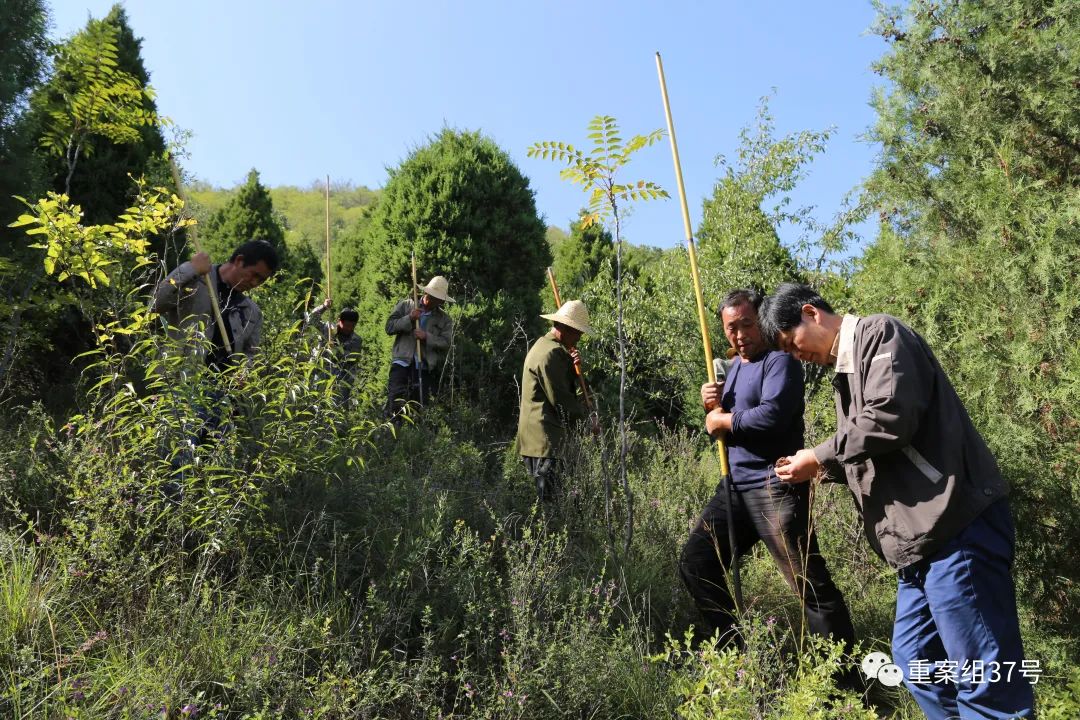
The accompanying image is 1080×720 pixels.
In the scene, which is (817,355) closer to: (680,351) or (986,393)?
(986,393)

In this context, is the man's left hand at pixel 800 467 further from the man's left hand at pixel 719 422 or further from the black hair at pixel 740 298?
the black hair at pixel 740 298

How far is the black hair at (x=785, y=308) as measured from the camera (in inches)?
121

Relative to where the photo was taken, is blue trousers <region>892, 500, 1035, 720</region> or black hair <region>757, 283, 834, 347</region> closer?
blue trousers <region>892, 500, 1035, 720</region>

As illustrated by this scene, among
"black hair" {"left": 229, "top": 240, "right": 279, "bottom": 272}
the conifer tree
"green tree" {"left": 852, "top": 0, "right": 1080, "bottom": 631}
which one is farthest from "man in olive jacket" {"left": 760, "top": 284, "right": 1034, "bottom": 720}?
the conifer tree

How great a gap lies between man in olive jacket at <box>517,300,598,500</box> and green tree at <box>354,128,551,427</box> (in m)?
2.20

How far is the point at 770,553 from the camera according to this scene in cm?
378

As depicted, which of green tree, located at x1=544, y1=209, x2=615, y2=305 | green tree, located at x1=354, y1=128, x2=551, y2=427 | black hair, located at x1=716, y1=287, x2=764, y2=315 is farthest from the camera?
green tree, located at x1=544, y1=209, x2=615, y2=305

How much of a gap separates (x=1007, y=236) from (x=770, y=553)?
1.93m

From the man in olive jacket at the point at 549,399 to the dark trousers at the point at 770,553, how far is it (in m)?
1.31

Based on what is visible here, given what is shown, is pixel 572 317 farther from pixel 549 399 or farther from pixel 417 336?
pixel 417 336

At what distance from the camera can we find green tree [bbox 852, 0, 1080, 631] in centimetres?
333

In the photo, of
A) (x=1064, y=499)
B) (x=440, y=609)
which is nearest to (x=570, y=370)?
(x=440, y=609)

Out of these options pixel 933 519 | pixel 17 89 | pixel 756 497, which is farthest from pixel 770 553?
pixel 17 89

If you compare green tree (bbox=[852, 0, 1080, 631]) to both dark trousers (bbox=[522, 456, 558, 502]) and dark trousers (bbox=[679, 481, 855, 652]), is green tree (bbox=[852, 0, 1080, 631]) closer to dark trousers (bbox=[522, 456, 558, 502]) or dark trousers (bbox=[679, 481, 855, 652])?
dark trousers (bbox=[679, 481, 855, 652])
